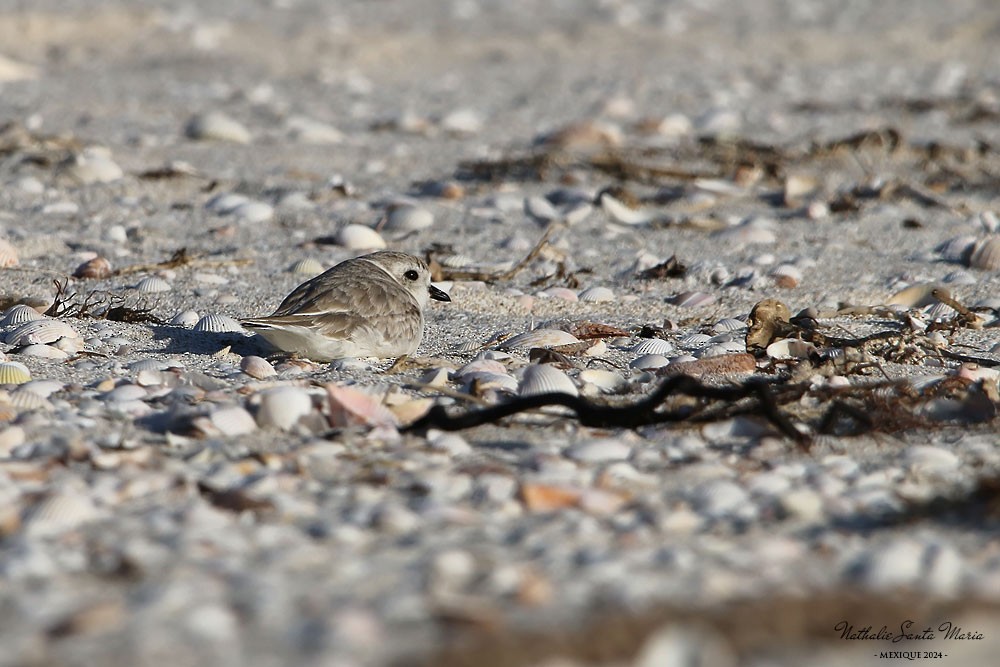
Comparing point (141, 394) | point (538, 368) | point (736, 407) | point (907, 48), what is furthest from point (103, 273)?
point (907, 48)

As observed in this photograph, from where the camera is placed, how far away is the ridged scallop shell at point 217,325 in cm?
450

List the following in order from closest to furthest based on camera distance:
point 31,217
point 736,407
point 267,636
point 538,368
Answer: point 267,636 → point 736,407 → point 538,368 → point 31,217

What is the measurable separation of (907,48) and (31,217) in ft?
30.2

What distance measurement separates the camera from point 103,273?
520cm

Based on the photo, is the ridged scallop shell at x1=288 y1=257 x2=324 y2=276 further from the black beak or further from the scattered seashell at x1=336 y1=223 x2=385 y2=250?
the black beak

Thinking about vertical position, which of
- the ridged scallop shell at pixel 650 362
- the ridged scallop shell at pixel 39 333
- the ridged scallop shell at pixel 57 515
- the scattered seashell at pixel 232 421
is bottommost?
the ridged scallop shell at pixel 39 333

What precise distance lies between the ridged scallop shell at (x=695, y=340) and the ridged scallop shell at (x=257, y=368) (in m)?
1.40

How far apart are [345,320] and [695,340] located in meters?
1.20

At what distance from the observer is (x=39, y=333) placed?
4184 millimetres

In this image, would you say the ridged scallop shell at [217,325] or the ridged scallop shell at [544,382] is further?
the ridged scallop shell at [217,325]

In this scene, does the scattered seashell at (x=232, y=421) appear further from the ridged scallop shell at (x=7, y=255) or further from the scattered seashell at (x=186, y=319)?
the ridged scallop shell at (x=7, y=255)

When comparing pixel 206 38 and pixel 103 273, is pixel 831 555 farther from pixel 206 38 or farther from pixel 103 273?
pixel 206 38

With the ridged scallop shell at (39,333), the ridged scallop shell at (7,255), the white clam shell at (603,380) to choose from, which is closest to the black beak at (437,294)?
the white clam shell at (603,380)

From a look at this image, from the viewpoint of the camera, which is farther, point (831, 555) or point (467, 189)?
point (467, 189)
